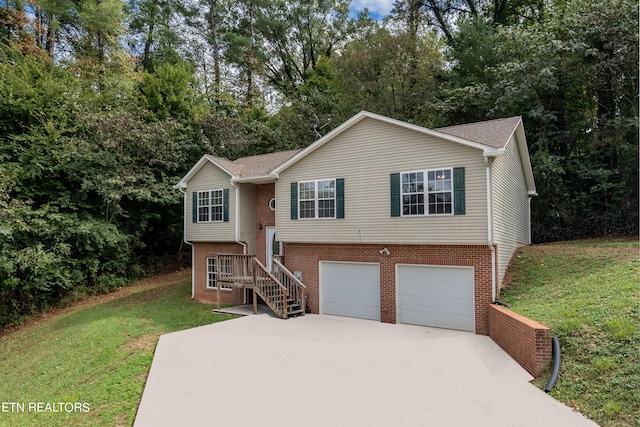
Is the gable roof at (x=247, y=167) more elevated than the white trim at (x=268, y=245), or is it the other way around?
the gable roof at (x=247, y=167)

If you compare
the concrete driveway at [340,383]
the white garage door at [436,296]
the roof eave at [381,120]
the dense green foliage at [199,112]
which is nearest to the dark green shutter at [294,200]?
the roof eave at [381,120]

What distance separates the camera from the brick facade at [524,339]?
5.91 meters

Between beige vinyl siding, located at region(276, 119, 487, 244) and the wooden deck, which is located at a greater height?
beige vinyl siding, located at region(276, 119, 487, 244)

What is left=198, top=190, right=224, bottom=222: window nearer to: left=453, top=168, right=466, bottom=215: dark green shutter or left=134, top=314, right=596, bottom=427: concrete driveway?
left=134, top=314, right=596, bottom=427: concrete driveway

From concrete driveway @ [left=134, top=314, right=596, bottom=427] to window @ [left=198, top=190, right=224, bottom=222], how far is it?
5.83m

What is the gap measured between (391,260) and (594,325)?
206 inches

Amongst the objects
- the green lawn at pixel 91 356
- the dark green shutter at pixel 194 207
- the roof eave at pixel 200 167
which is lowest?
the green lawn at pixel 91 356

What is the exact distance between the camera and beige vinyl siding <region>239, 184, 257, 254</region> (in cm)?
1355

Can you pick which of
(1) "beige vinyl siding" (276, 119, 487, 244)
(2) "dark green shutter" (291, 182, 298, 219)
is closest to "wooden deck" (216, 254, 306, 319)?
(1) "beige vinyl siding" (276, 119, 487, 244)

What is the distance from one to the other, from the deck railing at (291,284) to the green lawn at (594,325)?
5.82 m

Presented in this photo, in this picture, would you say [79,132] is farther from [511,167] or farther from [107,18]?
[511,167]

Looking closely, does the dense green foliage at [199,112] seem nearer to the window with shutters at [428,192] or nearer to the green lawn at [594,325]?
the green lawn at [594,325]

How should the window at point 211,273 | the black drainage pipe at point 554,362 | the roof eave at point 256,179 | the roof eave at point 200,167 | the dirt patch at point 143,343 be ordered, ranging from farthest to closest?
the window at point 211,273 < the roof eave at point 200,167 < the roof eave at point 256,179 < the dirt patch at point 143,343 < the black drainage pipe at point 554,362

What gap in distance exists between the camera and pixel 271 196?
13812mm
